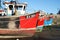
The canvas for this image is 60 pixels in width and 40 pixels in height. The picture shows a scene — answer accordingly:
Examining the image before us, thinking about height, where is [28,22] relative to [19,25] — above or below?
above

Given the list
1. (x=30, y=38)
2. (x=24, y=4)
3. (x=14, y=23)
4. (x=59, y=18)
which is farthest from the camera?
(x=59, y=18)

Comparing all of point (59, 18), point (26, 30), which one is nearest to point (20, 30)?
point (26, 30)

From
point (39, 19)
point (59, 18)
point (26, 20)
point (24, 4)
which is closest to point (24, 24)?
point (26, 20)

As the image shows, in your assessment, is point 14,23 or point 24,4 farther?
point 24,4

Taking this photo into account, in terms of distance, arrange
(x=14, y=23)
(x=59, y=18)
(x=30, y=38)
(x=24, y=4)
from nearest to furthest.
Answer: (x=14, y=23) < (x=30, y=38) < (x=24, y=4) < (x=59, y=18)

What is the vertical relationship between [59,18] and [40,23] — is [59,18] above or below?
below

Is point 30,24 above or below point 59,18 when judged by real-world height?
above

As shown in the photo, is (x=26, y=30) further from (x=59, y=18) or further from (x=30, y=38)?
(x=59, y=18)

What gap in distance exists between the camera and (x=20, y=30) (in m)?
16.5

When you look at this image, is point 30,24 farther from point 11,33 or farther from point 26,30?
point 11,33

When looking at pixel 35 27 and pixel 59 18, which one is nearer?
pixel 35 27

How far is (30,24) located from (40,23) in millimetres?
1190

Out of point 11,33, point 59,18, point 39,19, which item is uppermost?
point 39,19

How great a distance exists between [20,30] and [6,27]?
3.97ft
